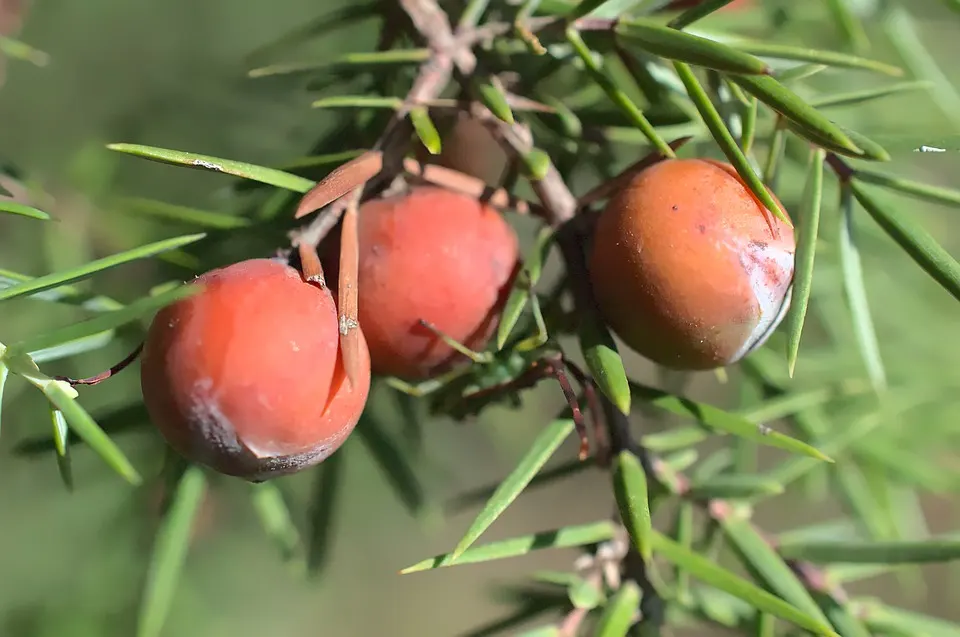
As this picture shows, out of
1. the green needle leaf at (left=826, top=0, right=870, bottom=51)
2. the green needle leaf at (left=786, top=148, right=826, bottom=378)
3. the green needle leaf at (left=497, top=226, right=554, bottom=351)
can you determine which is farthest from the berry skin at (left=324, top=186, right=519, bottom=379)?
the green needle leaf at (left=826, top=0, right=870, bottom=51)

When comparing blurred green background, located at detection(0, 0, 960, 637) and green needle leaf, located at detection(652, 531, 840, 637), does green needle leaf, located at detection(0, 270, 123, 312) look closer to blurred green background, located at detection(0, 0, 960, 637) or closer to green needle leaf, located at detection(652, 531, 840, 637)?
blurred green background, located at detection(0, 0, 960, 637)

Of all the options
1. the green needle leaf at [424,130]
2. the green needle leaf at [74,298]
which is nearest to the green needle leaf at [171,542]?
the green needle leaf at [74,298]

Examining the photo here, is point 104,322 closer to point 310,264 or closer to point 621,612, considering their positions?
point 310,264

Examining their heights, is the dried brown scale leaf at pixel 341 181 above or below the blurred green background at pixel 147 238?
above

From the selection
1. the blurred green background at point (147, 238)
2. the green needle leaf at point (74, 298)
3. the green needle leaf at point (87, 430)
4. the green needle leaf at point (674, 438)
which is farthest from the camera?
the blurred green background at point (147, 238)

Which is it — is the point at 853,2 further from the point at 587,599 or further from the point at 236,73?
the point at 236,73

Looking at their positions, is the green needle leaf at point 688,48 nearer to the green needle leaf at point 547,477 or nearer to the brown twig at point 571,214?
the brown twig at point 571,214

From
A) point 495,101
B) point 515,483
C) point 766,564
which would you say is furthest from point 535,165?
point 766,564
